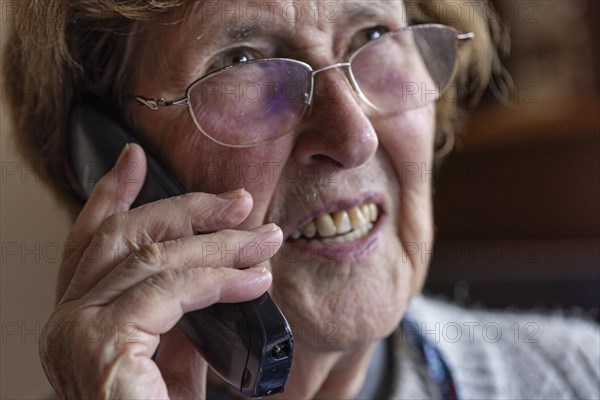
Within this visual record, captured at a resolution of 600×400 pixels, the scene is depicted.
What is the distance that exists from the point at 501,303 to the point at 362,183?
0.88 meters

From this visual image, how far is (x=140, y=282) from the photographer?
884 millimetres

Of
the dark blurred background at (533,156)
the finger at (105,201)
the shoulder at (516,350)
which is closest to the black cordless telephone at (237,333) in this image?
the finger at (105,201)

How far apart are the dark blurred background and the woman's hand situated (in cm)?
142

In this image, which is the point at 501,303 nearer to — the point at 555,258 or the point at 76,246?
the point at 555,258

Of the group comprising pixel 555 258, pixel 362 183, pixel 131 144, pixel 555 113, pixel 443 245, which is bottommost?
pixel 443 245

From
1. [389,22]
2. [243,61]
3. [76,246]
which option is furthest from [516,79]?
[76,246]

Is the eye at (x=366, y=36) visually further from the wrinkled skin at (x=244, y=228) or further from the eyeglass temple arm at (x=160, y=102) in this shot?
the eyeglass temple arm at (x=160, y=102)

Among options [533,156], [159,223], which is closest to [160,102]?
[159,223]

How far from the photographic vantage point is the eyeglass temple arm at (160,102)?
1047 millimetres

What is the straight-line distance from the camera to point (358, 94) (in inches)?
43.5

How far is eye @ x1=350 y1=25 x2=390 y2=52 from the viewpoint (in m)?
1.13

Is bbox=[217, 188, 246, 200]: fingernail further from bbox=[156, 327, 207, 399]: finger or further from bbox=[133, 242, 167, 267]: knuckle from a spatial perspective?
bbox=[156, 327, 207, 399]: finger

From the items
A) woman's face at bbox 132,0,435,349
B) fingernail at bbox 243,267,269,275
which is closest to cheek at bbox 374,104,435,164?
woman's face at bbox 132,0,435,349

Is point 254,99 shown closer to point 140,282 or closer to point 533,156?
point 140,282
